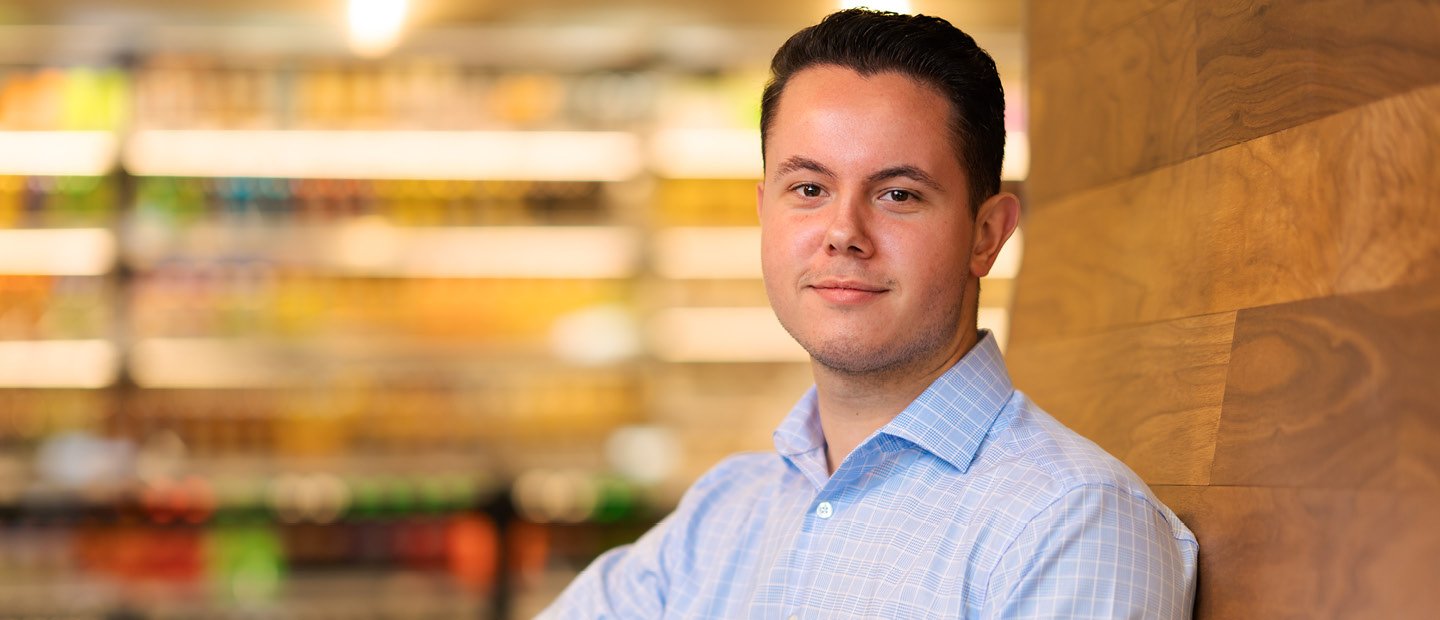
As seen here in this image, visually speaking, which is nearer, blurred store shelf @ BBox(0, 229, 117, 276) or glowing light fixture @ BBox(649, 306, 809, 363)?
blurred store shelf @ BBox(0, 229, 117, 276)

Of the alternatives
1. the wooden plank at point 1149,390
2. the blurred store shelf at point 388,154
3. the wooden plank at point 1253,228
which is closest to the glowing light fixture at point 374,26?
the blurred store shelf at point 388,154

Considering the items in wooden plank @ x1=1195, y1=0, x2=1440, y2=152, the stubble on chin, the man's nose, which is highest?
wooden plank @ x1=1195, y1=0, x2=1440, y2=152

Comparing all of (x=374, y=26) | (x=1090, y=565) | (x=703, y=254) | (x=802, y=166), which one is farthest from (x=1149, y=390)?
(x=374, y=26)

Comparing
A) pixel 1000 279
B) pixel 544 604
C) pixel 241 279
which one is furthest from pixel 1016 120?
pixel 241 279

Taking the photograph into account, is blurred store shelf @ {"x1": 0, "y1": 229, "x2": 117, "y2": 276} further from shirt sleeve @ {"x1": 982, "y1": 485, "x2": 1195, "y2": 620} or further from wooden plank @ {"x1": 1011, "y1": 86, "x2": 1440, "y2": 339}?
shirt sleeve @ {"x1": 982, "y1": 485, "x2": 1195, "y2": 620}

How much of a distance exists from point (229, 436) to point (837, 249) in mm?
4470

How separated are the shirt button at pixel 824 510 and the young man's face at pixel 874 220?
0.14m

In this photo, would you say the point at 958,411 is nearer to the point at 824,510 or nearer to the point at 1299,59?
the point at 824,510

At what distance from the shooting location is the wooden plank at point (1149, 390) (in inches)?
49.2

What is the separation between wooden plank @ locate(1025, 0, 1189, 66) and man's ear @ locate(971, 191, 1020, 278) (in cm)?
22

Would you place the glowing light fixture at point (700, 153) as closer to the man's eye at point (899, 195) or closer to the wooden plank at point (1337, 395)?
the man's eye at point (899, 195)

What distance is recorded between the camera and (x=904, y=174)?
1.38m

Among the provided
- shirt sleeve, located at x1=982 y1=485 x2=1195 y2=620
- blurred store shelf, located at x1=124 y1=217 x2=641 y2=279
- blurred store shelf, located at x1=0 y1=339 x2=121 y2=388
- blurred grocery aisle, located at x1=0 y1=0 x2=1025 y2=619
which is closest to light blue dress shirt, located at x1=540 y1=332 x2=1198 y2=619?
shirt sleeve, located at x1=982 y1=485 x2=1195 y2=620

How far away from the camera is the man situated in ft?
4.05
